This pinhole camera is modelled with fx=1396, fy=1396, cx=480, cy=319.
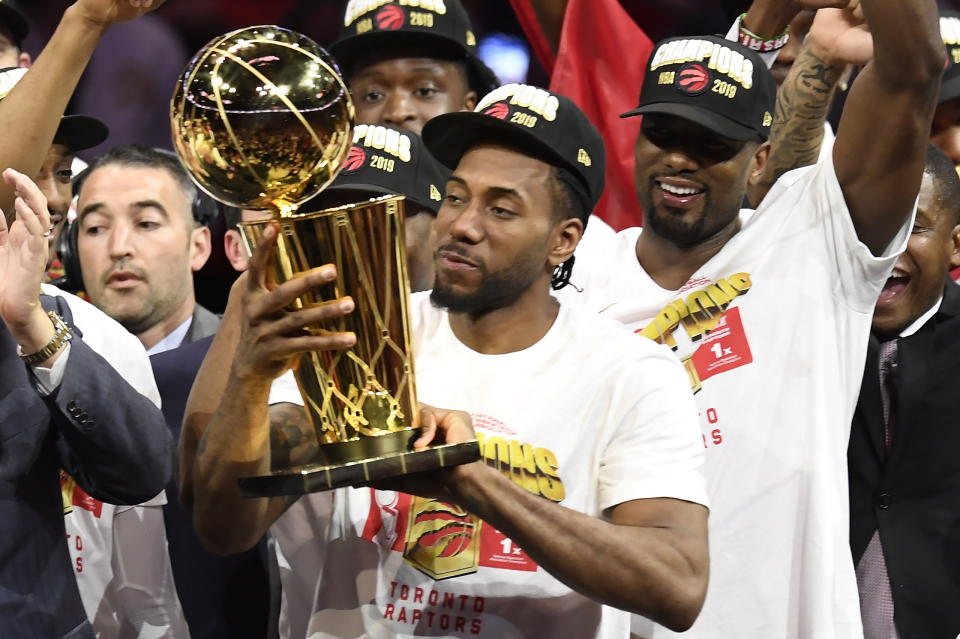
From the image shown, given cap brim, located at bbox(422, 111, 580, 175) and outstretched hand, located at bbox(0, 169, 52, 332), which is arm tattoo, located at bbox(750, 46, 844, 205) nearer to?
cap brim, located at bbox(422, 111, 580, 175)

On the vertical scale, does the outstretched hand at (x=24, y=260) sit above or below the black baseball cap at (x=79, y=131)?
below

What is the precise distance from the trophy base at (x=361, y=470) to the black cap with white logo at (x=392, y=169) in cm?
132

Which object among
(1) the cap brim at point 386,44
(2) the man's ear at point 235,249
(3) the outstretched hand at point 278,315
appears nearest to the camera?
(3) the outstretched hand at point 278,315

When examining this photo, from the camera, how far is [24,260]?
2453 millimetres

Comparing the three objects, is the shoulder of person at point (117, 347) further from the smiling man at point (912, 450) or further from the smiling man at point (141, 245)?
the smiling man at point (912, 450)

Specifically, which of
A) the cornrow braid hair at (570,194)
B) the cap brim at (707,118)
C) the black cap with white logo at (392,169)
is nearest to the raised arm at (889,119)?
the cap brim at (707,118)

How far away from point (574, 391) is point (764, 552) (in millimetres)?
793

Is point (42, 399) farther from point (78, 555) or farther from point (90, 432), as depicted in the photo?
point (78, 555)

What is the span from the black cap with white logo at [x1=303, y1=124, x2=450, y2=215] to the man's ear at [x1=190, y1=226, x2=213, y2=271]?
0.91 metres

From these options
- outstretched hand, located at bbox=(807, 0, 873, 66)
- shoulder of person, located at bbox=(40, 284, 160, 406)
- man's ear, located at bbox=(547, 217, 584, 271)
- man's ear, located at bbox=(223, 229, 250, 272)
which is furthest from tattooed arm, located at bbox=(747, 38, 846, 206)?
shoulder of person, located at bbox=(40, 284, 160, 406)

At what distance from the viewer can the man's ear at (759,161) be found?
351cm

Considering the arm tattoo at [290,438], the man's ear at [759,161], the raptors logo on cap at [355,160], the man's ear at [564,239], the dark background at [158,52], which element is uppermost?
the dark background at [158,52]

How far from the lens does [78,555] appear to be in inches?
129

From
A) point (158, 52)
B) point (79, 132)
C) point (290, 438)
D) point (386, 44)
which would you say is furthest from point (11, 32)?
point (290, 438)
